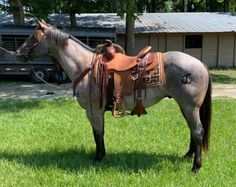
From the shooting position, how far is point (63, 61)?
235 inches

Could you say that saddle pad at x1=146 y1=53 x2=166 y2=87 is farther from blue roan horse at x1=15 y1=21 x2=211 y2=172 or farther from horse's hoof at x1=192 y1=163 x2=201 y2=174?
horse's hoof at x1=192 y1=163 x2=201 y2=174

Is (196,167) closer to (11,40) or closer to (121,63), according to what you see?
(121,63)

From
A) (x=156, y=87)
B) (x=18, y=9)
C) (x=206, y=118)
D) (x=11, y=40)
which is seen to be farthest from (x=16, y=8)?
(x=206, y=118)

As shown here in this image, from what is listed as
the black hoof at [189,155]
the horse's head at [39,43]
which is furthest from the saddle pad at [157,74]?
the horse's head at [39,43]

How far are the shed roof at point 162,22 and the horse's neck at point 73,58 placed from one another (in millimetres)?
17037

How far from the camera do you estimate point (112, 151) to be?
648cm

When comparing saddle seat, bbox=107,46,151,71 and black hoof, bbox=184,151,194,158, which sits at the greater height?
saddle seat, bbox=107,46,151,71

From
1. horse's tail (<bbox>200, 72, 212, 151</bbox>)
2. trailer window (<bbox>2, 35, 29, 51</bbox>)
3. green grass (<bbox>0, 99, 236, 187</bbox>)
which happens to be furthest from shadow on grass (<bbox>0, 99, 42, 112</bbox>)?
trailer window (<bbox>2, 35, 29, 51</bbox>)

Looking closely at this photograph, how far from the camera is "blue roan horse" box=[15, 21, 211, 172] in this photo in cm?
532

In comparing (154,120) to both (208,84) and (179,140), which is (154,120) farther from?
(208,84)

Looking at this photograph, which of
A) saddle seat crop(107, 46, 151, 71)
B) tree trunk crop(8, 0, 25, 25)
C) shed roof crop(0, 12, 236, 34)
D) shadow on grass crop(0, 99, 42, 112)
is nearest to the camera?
saddle seat crop(107, 46, 151, 71)

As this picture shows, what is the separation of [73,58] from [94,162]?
1.57 m

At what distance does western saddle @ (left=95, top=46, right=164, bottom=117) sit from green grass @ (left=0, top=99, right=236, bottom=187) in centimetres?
93

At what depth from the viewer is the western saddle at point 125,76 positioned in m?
5.51
